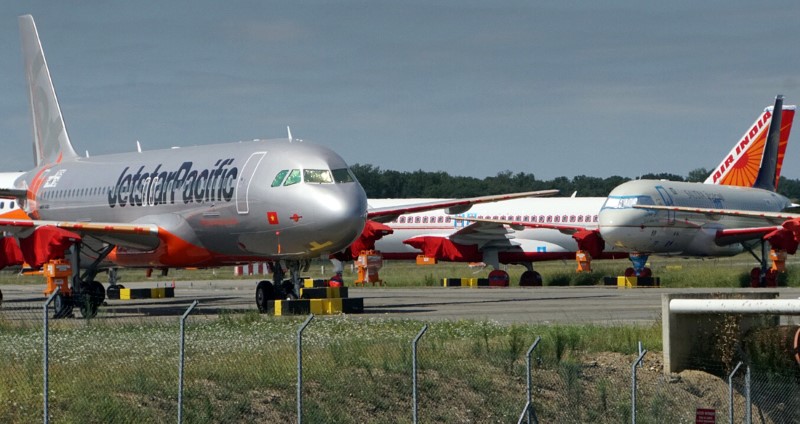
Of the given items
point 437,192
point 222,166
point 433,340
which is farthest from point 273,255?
point 437,192

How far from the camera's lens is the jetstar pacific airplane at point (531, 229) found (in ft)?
164

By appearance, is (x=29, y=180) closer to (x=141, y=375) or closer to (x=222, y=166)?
(x=222, y=166)

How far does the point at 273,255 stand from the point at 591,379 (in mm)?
11890

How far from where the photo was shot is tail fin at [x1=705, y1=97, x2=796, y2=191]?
185 feet

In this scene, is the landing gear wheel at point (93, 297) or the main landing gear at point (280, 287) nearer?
the landing gear wheel at point (93, 297)

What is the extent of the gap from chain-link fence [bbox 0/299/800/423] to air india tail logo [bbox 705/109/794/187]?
35.7m

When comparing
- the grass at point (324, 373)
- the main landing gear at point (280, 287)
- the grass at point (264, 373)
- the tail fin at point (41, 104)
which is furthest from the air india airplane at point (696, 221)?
the grass at point (264, 373)

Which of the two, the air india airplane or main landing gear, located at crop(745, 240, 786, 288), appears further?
the air india airplane

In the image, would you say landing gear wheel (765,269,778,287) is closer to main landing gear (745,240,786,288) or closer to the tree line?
main landing gear (745,240,786,288)

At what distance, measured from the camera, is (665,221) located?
4762 cm

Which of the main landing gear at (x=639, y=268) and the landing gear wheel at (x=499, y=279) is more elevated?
the main landing gear at (x=639, y=268)

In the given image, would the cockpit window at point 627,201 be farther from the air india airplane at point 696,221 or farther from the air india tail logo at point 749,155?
the air india tail logo at point 749,155

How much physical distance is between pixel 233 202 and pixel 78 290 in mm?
4225

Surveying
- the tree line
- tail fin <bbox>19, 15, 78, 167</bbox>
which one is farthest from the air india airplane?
the tree line
